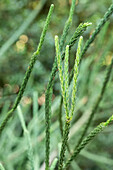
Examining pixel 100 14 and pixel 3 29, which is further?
pixel 100 14

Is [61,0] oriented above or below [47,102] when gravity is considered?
above

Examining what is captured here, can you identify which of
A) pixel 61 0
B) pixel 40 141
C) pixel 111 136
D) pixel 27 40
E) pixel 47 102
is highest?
pixel 61 0

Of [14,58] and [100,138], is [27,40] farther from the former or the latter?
[100,138]

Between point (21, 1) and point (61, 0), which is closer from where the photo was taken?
point (21, 1)

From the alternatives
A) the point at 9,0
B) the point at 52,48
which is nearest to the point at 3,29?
the point at 9,0

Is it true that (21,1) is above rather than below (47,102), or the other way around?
above

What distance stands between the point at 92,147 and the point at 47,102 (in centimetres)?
80

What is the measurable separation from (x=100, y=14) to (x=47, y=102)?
2.83 feet

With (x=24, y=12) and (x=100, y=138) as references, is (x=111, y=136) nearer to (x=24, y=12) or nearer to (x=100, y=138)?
(x=100, y=138)

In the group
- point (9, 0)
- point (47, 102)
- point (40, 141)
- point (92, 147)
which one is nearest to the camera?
point (47, 102)

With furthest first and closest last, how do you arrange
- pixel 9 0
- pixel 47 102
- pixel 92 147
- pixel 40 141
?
1. pixel 92 147
2. pixel 9 0
3. pixel 40 141
4. pixel 47 102

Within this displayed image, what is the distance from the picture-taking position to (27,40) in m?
1.01

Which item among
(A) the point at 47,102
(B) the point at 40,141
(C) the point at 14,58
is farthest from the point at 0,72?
(A) the point at 47,102

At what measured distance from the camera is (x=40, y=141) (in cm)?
67
